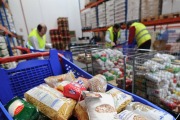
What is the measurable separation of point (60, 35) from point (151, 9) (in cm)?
641

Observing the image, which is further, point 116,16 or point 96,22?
point 96,22

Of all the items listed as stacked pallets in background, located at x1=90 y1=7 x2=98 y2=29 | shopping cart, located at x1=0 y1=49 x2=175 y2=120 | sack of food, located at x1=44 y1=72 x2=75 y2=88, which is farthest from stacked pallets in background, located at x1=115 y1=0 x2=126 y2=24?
sack of food, located at x1=44 y1=72 x2=75 y2=88

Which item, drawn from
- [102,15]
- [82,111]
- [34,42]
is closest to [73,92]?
[82,111]

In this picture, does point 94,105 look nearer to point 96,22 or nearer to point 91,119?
point 91,119

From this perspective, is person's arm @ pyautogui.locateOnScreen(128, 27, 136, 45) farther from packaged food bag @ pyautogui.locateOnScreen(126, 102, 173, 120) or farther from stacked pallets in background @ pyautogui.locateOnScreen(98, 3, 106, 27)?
packaged food bag @ pyautogui.locateOnScreen(126, 102, 173, 120)

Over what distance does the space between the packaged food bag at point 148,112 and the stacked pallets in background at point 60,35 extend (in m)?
7.79

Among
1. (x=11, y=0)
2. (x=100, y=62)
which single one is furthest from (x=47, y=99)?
(x=11, y=0)

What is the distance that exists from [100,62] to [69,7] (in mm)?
7844

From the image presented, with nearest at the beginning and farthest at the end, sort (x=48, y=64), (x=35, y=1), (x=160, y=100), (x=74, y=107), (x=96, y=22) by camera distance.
Result: (x=74, y=107), (x=48, y=64), (x=160, y=100), (x=96, y=22), (x=35, y=1)

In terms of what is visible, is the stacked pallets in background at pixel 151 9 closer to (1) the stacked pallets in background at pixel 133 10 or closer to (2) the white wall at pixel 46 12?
(1) the stacked pallets in background at pixel 133 10

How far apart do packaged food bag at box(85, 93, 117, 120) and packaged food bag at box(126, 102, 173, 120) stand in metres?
0.18

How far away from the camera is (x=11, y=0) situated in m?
6.56

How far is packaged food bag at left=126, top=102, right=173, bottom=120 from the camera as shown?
57cm

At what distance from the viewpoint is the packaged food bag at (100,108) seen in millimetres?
520
